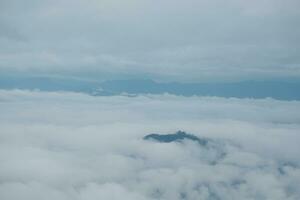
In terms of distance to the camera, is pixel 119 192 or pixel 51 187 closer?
pixel 51 187

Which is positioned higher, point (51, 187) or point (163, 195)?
point (51, 187)

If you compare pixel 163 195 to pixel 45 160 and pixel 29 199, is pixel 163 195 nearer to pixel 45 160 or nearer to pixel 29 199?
pixel 45 160

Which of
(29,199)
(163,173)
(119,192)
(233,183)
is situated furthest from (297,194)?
(29,199)

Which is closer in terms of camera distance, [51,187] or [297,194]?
[51,187]

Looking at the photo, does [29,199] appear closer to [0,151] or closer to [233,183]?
[0,151]

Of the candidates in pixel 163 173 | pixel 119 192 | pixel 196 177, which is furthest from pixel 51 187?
pixel 196 177

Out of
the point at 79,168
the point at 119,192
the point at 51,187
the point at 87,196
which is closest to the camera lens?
the point at 51,187

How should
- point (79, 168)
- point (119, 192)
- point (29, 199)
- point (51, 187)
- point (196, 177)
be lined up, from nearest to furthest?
→ point (29, 199), point (51, 187), point (119, 192), point (79, 168), point (196, 177)

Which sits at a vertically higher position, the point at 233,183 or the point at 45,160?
the point at 45,160

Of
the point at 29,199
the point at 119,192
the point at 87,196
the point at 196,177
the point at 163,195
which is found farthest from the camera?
the point at 196,177
